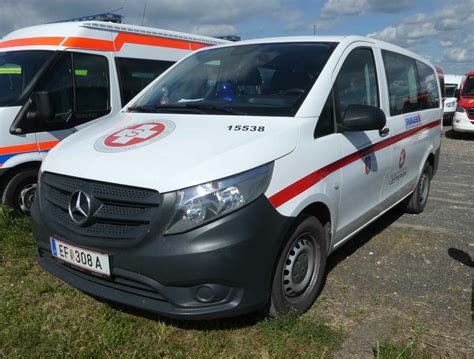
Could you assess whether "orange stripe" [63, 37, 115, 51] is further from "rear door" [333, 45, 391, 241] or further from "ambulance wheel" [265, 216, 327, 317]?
"ambulance wheel" [265, 216, 327, 317]

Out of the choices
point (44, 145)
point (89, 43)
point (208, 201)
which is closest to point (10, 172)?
point (44, 145)

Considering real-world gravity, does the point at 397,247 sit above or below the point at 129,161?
below

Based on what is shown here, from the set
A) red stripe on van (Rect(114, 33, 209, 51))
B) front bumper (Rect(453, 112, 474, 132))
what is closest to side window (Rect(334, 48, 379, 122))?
red stripe on van (Rect(114, 33, 209, 51))

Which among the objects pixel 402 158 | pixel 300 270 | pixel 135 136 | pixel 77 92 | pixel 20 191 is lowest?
pixel 300 270

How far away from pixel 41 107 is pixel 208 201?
324cm

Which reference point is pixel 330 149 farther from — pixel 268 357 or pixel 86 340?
pixel 86 340

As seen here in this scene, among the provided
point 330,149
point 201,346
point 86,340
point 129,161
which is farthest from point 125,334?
point 330,149

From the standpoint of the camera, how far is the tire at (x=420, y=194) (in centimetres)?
571

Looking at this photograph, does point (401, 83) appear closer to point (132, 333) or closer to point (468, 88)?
point (132, 333)

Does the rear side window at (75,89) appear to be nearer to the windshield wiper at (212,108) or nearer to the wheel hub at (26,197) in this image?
the wheel hub at (26,197)

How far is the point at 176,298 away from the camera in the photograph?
2592 mm

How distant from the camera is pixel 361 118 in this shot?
3361 mm

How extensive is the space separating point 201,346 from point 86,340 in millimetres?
709

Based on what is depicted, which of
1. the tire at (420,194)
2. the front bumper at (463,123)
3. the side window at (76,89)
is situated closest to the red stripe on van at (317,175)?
the tire at (420,194)
